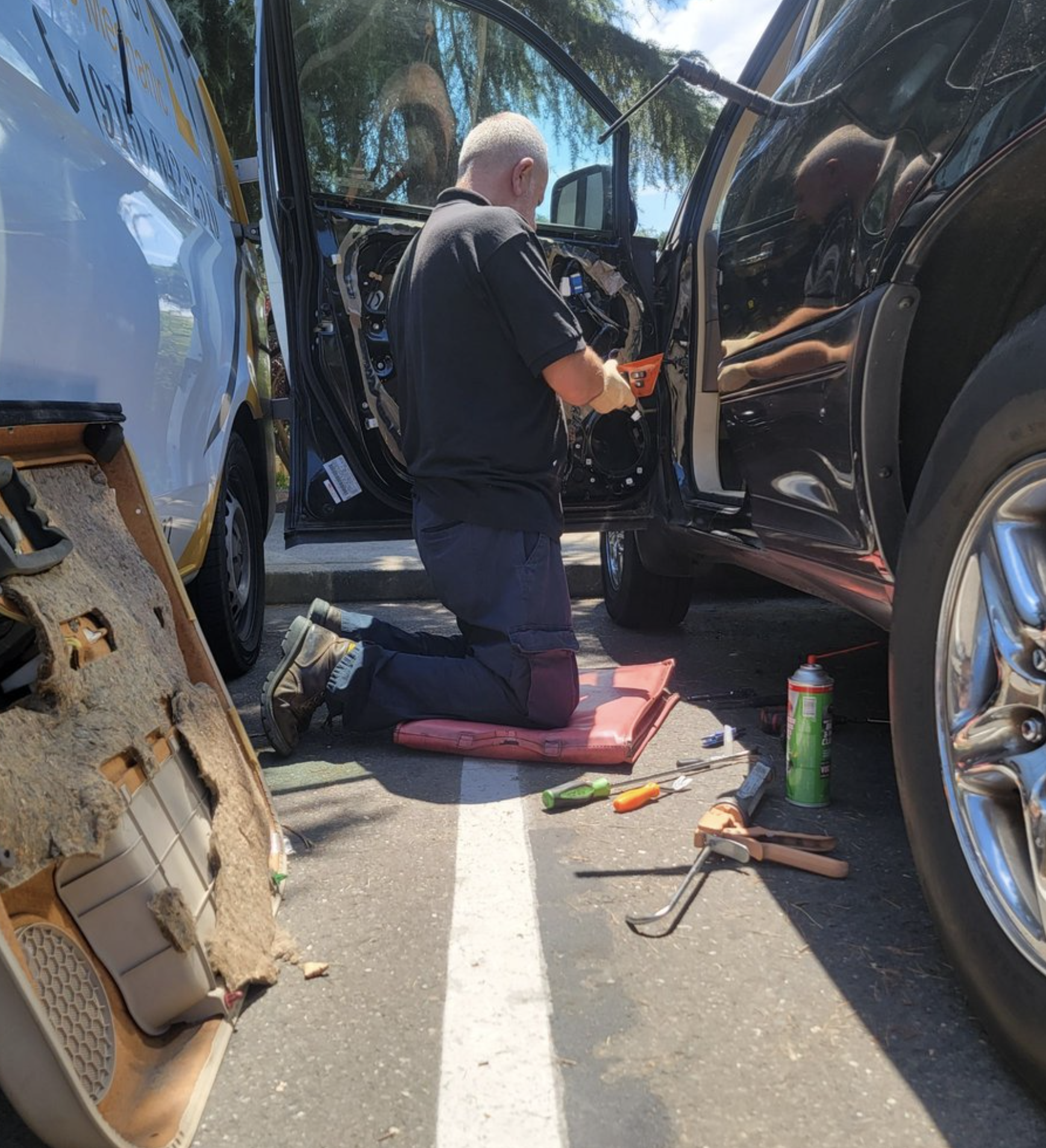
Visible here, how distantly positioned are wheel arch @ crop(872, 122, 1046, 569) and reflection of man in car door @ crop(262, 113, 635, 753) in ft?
3.62

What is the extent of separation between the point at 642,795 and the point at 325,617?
3.78 feet

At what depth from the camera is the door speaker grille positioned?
1.20 m

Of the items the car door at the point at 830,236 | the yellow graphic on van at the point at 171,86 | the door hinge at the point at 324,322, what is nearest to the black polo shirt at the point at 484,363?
the door hinge at the point at 324,322

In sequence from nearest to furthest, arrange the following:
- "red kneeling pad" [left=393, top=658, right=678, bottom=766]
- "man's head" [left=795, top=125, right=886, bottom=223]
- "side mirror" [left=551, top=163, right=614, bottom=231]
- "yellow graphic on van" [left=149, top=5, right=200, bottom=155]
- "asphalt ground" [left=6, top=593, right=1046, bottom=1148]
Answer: "asphalt ground" [left=6, top=593, right=1046, bottom=1148] < "man's head" [left=795, top=125, right=886, bottom=223] < "red kneeling pad" [left=393, top=658, right=678, bottom=766] < "yellow graphic on van" [left=149, top=5, right=200, bottom=155] < "side mirror" [left=551, top=163, right=614, bottom=231]

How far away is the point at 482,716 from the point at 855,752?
1022 millimetres

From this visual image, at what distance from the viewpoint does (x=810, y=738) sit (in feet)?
7.42

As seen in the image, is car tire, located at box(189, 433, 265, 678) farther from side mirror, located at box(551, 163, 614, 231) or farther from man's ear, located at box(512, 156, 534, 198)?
side mirror, located at box(551, 163, 614, 231)

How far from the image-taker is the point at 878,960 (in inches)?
64.7

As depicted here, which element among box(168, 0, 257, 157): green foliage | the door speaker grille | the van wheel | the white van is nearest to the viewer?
the door speaker grille

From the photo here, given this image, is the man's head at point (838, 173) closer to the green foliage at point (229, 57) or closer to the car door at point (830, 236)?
the car door at point (830, 236)

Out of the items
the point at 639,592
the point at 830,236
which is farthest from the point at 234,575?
the point at 830,236

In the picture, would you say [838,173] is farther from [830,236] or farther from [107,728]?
[107,728]

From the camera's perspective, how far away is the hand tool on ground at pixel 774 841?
194cm

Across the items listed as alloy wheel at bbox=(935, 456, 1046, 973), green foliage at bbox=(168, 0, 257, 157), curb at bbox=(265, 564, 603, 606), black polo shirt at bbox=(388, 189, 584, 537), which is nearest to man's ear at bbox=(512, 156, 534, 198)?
black polo shirt at bbox=(388, 189, 584, 537)
